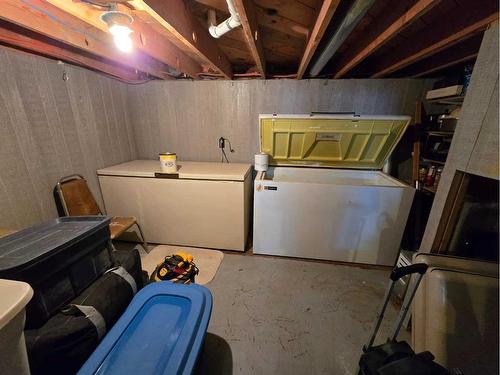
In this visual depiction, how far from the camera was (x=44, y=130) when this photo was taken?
1.70m

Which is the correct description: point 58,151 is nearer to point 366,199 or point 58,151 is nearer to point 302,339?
point 302,339

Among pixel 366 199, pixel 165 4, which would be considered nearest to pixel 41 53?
pixel 165 4

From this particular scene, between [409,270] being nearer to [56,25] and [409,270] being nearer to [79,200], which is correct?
[56,25]

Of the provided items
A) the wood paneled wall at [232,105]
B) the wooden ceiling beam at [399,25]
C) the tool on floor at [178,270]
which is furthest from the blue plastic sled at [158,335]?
the wood paneled wall at [232,105]

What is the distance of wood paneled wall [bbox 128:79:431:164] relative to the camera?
2301 millimetres

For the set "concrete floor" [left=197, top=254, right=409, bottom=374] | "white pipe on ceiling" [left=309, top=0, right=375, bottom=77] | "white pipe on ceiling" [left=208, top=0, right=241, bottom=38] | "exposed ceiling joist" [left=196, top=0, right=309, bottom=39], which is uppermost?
"exposed ceiling joist" [left=196, top=0, right=309, bottom=39]

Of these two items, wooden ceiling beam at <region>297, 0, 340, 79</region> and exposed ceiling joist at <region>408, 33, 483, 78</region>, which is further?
exposed ceiling joist at <region>408, 33, 483, 78</region>

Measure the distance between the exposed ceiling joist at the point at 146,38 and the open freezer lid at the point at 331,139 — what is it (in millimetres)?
909

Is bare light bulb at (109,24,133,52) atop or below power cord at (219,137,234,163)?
atop

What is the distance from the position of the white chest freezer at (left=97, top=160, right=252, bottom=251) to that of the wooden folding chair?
0.25m

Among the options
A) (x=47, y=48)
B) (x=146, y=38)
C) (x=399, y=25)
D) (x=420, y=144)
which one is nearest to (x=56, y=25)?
(x=47, y=48)

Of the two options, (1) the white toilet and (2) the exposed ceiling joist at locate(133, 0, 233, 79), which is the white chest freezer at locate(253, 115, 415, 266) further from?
(1) the white toilet

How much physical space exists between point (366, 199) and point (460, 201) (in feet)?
2.47

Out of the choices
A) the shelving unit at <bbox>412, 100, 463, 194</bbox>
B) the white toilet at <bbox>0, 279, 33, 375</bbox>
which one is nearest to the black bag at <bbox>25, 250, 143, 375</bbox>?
the white toilet at <bbox>0, 279, 33, 375</bbox>
